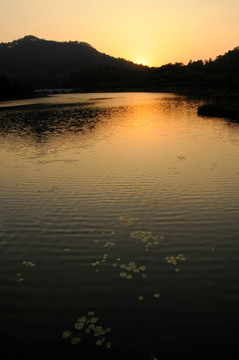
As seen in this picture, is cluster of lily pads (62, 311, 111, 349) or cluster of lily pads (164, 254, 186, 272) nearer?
cluster of lily pads (62, 311, 111, 349)

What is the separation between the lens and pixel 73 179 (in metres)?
27.1

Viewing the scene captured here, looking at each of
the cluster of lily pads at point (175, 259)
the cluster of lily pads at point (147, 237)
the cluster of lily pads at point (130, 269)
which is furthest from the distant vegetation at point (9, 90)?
the cluster of lily pads at point (175, 259)

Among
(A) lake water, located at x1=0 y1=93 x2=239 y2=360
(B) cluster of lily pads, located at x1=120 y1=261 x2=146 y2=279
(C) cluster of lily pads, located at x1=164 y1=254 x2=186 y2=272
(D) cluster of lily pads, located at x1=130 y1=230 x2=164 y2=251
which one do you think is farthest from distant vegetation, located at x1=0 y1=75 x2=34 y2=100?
(C) cluster of lily pads, located at x1=164 y1=254 x2=186 y2=272

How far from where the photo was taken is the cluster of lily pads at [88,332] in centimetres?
941

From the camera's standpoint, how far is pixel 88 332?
9742 millimetres

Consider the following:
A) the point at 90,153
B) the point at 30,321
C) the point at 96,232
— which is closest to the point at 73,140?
the point at 90,153

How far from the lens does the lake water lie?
9531 mm

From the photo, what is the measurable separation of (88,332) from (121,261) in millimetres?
4297

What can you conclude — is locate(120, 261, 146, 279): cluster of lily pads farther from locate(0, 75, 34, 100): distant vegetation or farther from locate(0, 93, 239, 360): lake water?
locate(0, 75, 34, 100): distant vegetation

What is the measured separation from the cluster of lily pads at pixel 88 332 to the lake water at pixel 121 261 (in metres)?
0.03

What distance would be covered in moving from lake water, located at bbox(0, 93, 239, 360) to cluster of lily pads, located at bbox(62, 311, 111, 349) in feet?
0.11

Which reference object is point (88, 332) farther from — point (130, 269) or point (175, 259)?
point (175, 259)

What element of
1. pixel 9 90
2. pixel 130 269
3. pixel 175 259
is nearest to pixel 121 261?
pixel 130 269

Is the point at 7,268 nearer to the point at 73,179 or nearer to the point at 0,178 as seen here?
the point at 73,179
